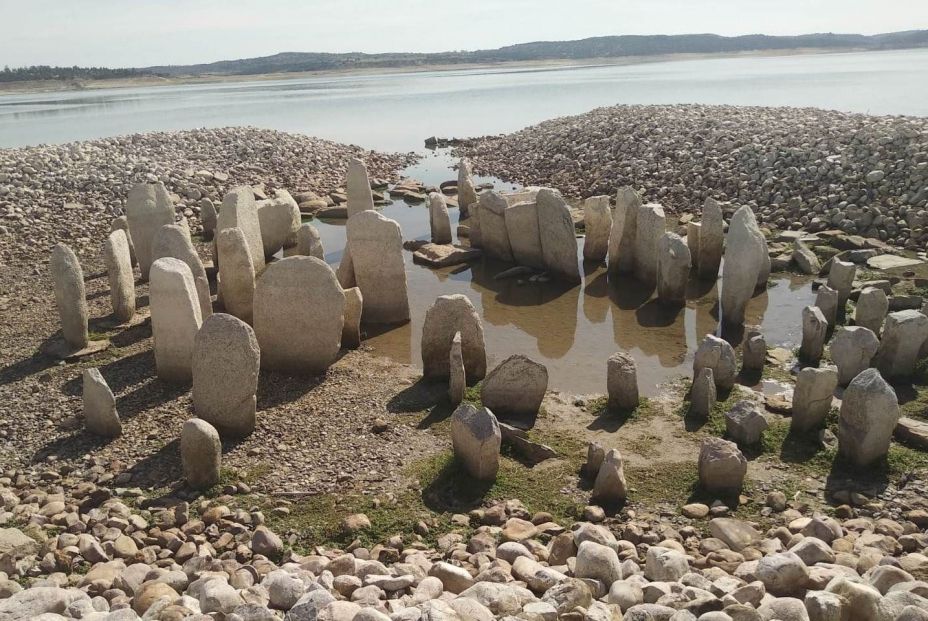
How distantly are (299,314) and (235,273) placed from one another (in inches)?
73.5

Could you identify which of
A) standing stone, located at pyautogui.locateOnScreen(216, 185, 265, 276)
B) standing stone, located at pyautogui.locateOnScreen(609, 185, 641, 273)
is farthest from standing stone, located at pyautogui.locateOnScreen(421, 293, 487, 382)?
standing stone, located at pyautogui.locateOnScreen(609, 185, 641, 273)

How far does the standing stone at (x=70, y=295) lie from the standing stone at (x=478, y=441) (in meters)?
5.58

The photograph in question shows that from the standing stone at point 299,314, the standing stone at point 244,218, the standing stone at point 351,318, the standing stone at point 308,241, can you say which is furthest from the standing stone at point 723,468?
the standing stone at point 244,218

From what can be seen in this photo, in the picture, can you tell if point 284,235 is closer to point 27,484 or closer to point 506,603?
point 27,484

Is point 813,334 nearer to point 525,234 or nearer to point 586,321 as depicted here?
point 586,321

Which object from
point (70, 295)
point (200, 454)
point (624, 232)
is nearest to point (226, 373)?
point (200, 454)

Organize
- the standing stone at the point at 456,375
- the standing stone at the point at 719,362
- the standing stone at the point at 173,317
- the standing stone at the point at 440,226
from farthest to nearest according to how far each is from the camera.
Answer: the standing stone at the point at 440,226
the standing stone at the point at 173,317
the standing stone at the point at 719,362
the standing stone at the point at 456,375

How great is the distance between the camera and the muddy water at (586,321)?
952 centimetres

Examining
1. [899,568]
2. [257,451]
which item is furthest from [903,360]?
[257,451]

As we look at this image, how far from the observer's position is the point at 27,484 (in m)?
6.55

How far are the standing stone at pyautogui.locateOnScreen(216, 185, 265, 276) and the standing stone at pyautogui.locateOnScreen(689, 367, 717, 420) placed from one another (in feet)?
23.0

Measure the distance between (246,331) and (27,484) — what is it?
2.22 meters

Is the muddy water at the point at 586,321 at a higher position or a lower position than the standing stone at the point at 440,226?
lower

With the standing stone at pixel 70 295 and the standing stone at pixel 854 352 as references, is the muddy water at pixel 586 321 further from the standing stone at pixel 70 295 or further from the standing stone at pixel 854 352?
the standing stone at pixel 70 295
